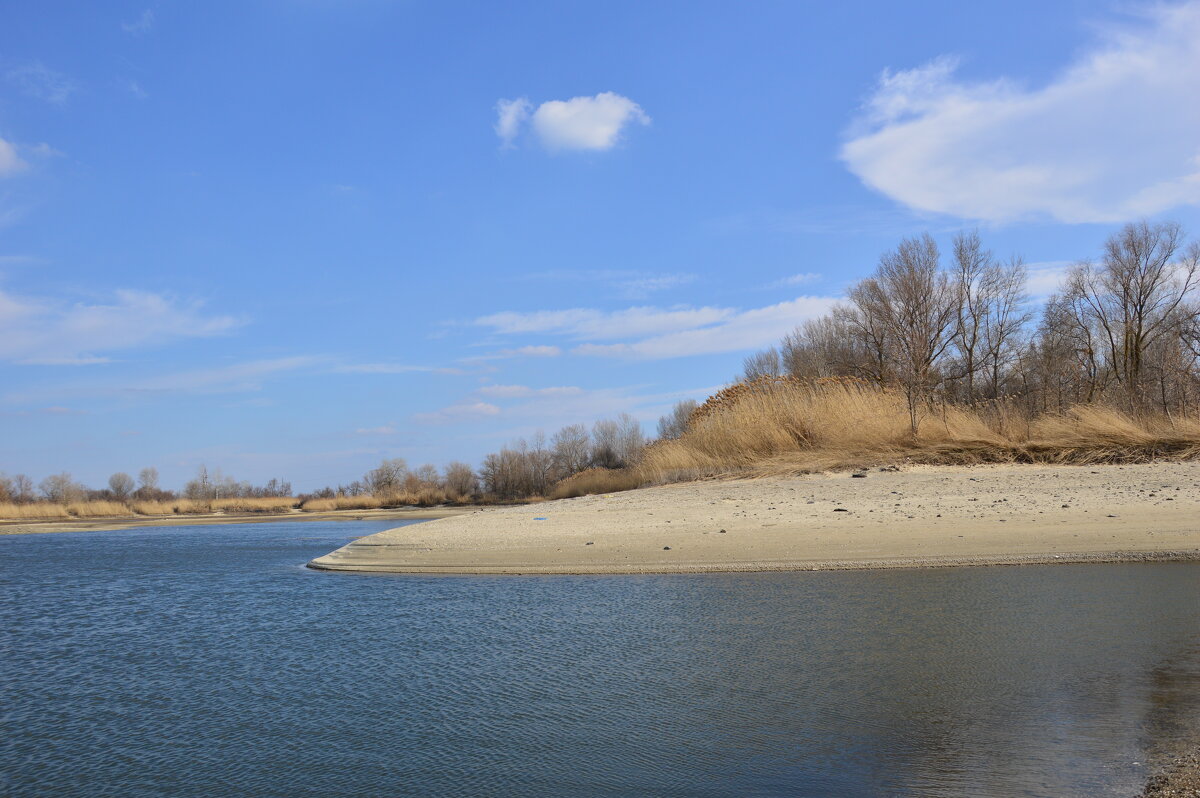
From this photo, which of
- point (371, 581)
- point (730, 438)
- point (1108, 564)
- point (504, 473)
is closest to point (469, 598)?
point (371, 581)

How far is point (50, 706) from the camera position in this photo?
6102 mm

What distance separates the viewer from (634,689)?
5879mm

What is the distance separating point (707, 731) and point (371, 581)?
7708mm

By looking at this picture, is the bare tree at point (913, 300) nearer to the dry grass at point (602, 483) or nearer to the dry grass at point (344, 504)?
the dry grass at point (602, 483)

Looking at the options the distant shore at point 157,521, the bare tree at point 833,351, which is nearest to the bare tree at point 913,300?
the bare tree at point 833,351

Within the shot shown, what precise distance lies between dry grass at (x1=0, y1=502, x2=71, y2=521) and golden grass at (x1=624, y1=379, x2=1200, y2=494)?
1683 inches

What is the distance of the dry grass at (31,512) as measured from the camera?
47750mm

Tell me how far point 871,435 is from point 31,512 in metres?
50.8

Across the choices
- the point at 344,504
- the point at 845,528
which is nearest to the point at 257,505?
the point at 344,504

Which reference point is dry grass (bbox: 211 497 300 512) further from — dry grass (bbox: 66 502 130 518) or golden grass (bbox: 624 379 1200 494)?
golden grass (bbox: 624 379 1200 494)

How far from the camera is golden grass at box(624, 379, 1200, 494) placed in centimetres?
1642

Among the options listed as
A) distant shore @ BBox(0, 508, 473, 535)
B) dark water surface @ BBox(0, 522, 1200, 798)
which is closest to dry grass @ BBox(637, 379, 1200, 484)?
dark water surface @ BBox(0, 522, 1200, 798)

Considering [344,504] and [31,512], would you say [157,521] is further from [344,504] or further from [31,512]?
[344,504]

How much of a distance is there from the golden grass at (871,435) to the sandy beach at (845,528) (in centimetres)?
101
